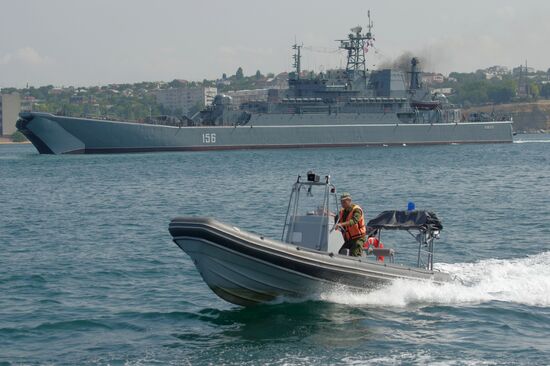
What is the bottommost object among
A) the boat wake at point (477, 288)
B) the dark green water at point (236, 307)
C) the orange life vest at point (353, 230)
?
the dark green water at point (236, 307)

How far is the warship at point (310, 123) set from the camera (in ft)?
284

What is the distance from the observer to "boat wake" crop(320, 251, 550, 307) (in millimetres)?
16984

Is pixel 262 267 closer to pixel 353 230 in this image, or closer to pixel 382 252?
pixel 353 230

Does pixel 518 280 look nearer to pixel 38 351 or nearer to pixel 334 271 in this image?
pixel 334 271

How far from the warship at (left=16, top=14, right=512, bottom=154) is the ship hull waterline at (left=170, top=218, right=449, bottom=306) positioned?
71700 millimetres

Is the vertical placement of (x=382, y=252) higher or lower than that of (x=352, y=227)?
lower

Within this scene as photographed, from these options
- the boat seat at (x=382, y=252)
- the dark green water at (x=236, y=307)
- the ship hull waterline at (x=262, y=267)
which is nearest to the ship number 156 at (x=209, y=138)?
the dark green water at (x=236, y=307)

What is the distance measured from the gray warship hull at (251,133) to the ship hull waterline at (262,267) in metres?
71.7

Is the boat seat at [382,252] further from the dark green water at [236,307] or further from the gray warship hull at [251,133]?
the gray warship hull at [251,133]

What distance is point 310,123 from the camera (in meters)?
95.1

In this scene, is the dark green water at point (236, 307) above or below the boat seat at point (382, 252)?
below

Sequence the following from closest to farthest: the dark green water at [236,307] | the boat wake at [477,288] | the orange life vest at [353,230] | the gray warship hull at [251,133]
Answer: the dark green water at [236,307] < the boat wake at [477,288] < the orange life vest at [353,230] < the gray warship hull at [251,133]

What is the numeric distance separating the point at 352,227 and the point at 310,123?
78339 mm

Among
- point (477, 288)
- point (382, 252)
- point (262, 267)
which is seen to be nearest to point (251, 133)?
point (477, 288)
